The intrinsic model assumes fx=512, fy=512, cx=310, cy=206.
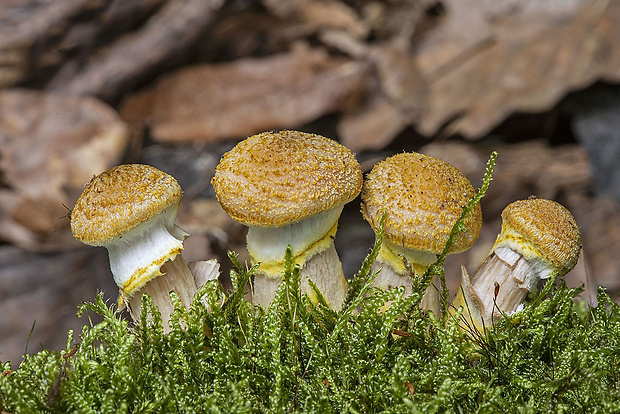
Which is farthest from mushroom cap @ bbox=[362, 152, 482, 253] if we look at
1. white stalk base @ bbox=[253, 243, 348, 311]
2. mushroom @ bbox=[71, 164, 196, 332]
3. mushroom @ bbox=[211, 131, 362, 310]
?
mushroom @ bbox=[71, 164, 196, 332]

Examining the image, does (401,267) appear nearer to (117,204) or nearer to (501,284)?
(501,284)

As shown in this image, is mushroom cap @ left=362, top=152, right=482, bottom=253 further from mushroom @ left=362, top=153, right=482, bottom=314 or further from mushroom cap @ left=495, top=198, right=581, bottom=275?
mushroom cap @ left=495, top=198, right=581, bottom=275

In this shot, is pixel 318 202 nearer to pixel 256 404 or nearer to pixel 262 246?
pixel 262 246

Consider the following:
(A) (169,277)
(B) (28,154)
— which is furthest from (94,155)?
(A) (169,277)

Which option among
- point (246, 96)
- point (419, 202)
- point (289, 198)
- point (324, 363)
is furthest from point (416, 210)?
point (246, 96)

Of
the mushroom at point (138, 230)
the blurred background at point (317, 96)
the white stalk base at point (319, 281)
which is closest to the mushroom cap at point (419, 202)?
the white stalk base at point (319, 281)

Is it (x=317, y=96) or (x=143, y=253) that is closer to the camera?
(x=143, y=253)

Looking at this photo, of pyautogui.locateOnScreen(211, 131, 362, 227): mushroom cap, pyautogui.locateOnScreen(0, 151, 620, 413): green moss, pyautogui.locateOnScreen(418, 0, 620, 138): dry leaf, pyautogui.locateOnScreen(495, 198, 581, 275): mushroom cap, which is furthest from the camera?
pyautogui.locateOnScreen(418, 0, 620, 138): dry leaf
